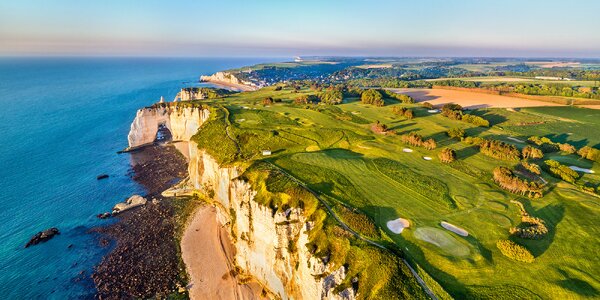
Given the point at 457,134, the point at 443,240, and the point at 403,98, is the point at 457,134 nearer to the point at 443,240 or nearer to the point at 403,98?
the point at 443,240

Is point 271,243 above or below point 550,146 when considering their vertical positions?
below

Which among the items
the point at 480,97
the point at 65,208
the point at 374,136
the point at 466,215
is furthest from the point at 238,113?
the point at 480,97

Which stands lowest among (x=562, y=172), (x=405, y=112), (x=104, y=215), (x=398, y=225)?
(x=104, y=215)

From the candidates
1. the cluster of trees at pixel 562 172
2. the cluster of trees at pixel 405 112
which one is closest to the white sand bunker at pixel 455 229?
the cluster of trees at pixel 562 172

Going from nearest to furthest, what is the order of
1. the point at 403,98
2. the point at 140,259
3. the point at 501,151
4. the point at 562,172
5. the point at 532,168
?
the point at 562,172 → the point at 532,168 → the point at 140,259 → the point at 501,151 → the point at 403,98

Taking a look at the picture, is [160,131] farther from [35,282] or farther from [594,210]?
[594,210]

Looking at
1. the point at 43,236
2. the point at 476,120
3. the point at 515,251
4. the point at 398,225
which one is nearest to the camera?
the point at 515,251

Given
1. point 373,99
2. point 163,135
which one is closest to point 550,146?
point 373,99

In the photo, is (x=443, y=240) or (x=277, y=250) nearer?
(x=443, y=240)
